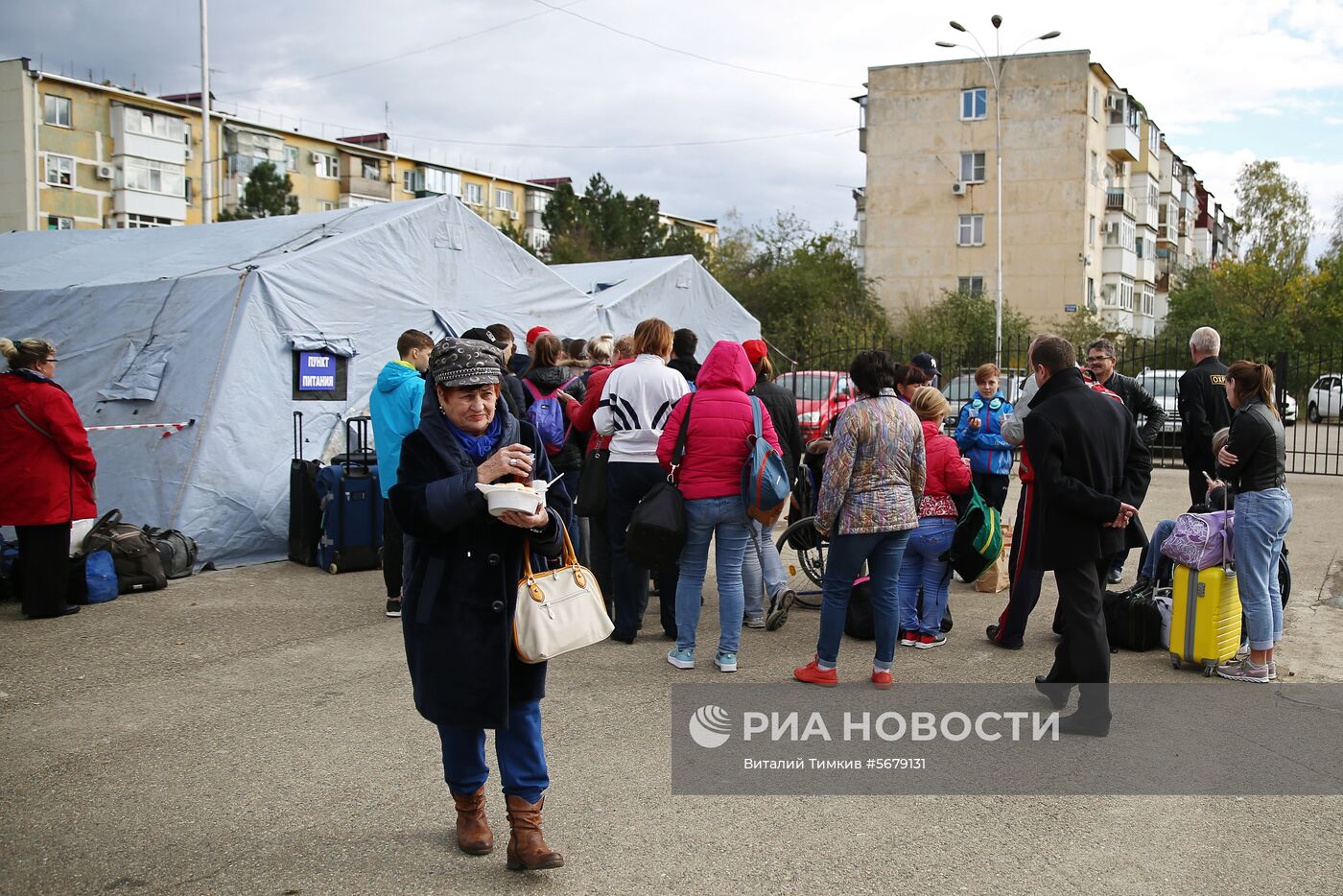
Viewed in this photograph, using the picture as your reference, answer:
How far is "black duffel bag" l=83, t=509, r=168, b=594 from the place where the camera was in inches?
325

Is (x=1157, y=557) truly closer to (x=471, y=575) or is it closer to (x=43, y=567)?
(x=471, y=575)

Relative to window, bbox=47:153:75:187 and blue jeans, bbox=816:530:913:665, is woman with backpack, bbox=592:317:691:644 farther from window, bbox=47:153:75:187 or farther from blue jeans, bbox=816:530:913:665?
window, bbox=47:153:75:187

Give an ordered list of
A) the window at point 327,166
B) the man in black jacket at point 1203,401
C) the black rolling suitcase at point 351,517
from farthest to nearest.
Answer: the window at point 327,166
the black rolling suitcase at point 351,517
the man in black jacket at point 1203,401

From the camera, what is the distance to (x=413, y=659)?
361 centimetres

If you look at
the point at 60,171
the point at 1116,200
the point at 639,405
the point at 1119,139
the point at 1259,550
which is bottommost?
the point at 1259,550

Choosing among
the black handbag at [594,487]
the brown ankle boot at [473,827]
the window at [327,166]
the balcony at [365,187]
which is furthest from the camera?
the balcony at [365,187]

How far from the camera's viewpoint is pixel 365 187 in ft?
223

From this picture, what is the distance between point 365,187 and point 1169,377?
5551 centimetres

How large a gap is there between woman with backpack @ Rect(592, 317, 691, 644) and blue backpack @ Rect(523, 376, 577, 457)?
2.31 feet

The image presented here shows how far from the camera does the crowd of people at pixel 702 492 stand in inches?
139

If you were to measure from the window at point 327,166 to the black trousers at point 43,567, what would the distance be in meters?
64.6

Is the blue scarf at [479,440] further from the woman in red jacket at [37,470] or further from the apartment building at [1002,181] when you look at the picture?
the apartment building at [1002,181]

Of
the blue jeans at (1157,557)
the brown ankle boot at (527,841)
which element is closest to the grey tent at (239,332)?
the brown ankle boot at (527,841)

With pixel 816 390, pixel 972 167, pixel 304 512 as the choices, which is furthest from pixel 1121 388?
pixel 972 167
